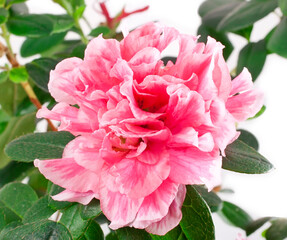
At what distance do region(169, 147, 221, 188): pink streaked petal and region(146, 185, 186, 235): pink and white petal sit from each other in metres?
0.04

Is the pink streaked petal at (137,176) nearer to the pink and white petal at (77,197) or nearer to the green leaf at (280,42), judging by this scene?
the pink and white petal at (77,197)

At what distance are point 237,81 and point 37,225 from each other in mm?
288

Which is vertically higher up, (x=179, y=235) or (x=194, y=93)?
(x=194, y=93)

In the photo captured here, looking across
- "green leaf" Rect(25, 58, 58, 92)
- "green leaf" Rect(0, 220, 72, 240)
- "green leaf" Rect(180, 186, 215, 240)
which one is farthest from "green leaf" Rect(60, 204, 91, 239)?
"green leaf" Rect(25, 58, 58, 92)

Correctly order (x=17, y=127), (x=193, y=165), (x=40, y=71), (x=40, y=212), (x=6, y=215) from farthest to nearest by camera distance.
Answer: (x=17, y=127) → (x=40, y=71) → (x=6, y=215) → (x=40, y=212) → (x=193, y=165)

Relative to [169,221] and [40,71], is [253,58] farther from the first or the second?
[169,221]

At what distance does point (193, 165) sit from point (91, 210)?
138 millimetres

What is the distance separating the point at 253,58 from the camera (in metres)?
0.92

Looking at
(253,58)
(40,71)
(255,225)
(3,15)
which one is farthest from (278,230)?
(3,15)

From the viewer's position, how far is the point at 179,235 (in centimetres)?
51

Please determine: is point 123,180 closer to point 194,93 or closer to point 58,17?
point 194,93

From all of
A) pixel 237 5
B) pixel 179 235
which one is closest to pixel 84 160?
pixel 179 235

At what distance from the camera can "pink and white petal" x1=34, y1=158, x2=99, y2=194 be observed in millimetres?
468

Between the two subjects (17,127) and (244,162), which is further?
(17,127)
